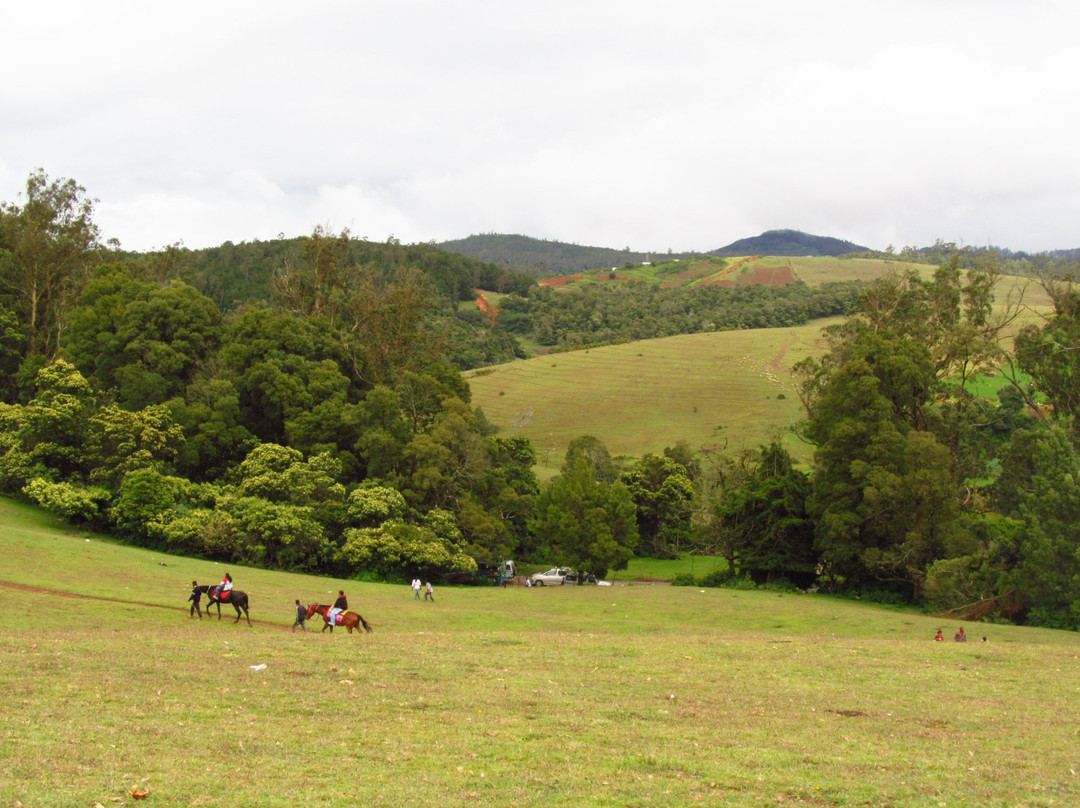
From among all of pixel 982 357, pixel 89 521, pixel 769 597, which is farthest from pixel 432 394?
pixel 982 357

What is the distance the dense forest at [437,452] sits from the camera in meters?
42.7

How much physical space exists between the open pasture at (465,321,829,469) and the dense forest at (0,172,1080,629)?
24.2 meters

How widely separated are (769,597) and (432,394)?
89.9 ft

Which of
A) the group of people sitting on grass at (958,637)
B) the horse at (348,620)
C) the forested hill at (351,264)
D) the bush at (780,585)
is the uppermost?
the forested hill at (351,264)

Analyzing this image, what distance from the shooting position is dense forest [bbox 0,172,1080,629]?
4269cm

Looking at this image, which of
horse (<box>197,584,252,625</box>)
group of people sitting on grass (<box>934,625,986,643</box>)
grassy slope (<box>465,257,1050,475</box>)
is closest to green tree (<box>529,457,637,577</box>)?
group of people sitting on grass (<box>934,625,986,643</box>)

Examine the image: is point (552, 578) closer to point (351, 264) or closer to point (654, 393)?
point (654, 393)

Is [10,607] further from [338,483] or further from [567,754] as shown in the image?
[338,483]

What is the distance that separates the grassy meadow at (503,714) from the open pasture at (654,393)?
6282cm

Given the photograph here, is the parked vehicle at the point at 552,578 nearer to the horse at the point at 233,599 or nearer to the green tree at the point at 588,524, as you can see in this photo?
the green tree at the point at 588,524

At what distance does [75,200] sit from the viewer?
236ft

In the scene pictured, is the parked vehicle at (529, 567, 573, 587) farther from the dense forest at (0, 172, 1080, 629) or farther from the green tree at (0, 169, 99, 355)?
the green tree at (0, 169, 99, 355)

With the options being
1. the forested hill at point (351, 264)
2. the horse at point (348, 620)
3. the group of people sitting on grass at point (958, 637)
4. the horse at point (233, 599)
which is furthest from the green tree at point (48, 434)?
the forested hill at point (351, 264)

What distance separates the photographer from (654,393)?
364ft
